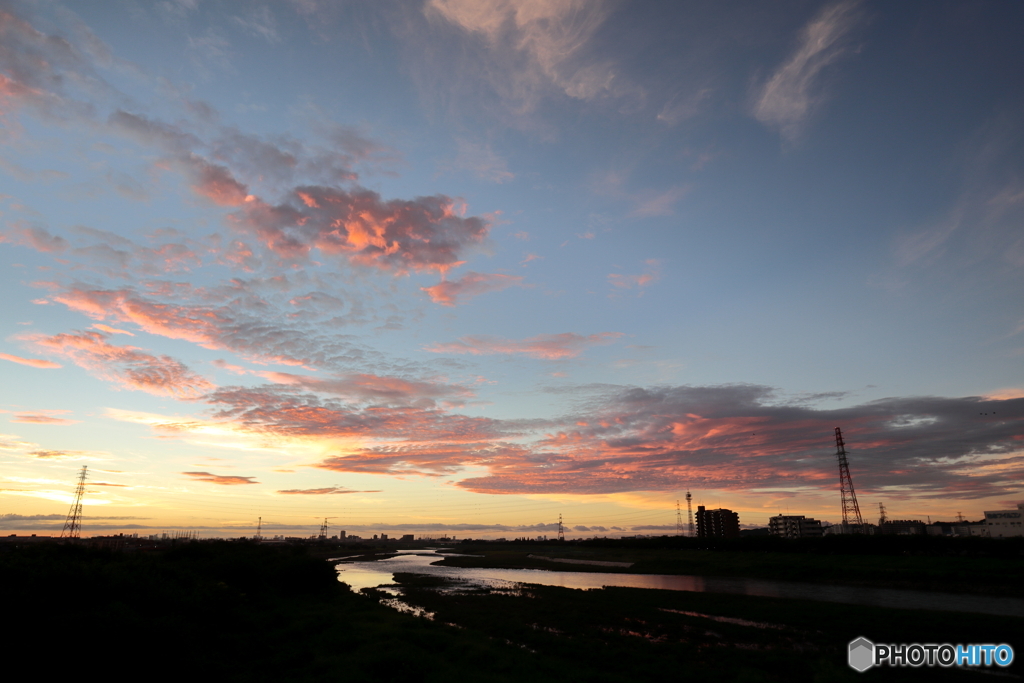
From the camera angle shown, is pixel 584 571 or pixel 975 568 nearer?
pixel 975 568

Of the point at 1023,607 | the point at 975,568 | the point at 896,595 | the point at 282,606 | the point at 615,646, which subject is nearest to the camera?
the point at 615,646

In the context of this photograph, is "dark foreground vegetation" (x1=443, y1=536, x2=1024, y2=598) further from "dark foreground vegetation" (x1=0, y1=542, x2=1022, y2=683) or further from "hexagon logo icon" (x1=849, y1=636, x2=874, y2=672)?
"hexagon logo icon" (x1=849, y1=636, x2=874, y2=672)

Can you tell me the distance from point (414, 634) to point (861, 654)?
2579 centimetres

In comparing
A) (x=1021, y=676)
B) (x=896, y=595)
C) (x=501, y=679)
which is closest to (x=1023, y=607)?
(x=896, y=595)

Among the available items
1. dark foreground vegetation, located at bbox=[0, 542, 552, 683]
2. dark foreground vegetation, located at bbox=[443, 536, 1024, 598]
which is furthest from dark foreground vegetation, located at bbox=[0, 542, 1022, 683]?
dark foreground vegetation, located at bbox=[443, 536, 1024, 598]

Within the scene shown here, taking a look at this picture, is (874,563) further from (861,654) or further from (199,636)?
(199,636)

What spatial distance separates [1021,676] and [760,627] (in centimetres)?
1379

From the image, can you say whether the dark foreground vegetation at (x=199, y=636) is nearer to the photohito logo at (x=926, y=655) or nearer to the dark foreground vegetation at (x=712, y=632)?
the dark foreground vegetation at (x=712, y=632)

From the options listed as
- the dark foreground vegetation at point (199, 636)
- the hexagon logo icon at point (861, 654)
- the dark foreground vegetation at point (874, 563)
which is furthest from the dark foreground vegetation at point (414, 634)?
the dark foreground vegetation at point (874, 563)

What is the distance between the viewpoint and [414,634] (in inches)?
1168

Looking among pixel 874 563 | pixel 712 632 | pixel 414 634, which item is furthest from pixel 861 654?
pixel 874 563

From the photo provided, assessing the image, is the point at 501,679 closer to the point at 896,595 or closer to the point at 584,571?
the point at 896,595

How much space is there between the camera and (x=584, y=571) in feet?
329

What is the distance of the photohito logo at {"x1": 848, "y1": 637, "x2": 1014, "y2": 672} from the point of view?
84.6ft
